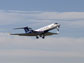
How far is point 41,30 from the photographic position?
5207 inches

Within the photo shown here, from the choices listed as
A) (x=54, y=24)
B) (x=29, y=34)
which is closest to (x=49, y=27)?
(x=54, y=24)

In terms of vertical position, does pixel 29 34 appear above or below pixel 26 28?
below

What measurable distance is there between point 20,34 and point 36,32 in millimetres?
14162

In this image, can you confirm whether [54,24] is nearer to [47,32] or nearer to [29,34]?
[47,32]

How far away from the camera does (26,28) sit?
144250 mm

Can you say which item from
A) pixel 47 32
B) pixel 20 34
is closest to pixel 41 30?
pixel 47 32

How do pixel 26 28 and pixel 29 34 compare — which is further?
pixel 26 28

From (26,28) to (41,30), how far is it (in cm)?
1665

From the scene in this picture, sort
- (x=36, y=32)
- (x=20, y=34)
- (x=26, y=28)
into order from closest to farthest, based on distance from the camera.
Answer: (x=36, y=32), (x=20, y=34), (x=26, y=28)

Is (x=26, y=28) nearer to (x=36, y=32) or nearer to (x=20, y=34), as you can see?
(x=20, y=34)

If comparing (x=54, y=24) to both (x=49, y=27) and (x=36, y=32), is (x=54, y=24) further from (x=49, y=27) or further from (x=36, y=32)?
(x=36, y=32)

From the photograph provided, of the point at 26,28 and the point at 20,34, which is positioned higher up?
the point at 26,28

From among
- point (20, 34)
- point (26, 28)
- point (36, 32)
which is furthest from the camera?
point (26, 28)

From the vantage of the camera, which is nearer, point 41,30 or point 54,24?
point 41,30
